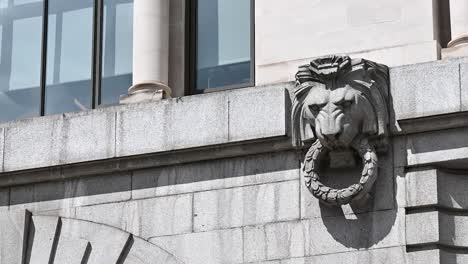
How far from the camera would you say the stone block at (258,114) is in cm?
2503

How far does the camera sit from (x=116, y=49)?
2738 centimetres

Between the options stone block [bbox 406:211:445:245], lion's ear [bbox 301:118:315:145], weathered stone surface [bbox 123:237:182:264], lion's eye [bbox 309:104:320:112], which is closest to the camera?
stone block [bbox 406:211:445:245]

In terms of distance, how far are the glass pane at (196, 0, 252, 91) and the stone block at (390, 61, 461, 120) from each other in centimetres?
274

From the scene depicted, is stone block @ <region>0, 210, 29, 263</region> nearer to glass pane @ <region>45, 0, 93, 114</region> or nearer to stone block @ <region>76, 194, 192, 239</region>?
stone block @ <region>76, 194, 192, 239</region>

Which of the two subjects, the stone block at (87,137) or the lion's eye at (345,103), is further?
the stone block at (87,137)

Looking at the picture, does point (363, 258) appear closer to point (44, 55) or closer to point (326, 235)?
point (326, 235)

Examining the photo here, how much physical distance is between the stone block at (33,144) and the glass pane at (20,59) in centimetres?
93

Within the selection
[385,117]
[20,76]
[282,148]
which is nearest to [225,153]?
[282,148]

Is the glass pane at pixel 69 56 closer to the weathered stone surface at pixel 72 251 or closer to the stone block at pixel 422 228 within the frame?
the weathered stone surface at pixel 72 251

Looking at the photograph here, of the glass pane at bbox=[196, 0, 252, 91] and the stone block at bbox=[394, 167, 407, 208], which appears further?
the glass pane at bbox=[196, 0, 252, 91]

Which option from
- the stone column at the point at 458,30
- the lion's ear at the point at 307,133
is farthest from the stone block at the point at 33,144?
the stone column at the point at 458,30

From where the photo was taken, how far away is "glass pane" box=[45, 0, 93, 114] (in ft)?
90.1

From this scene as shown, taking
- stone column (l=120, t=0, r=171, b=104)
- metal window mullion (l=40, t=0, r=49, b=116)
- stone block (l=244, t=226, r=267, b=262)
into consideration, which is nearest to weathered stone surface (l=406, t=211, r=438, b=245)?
stone block (l=244, t=226, r=267, b=262)

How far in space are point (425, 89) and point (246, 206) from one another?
294cm
